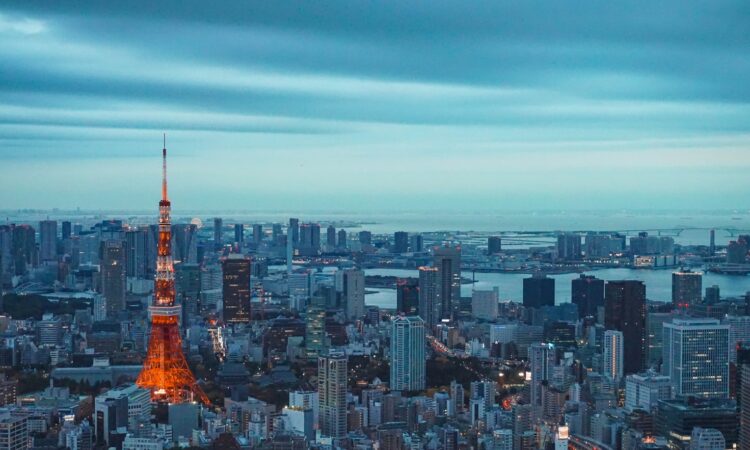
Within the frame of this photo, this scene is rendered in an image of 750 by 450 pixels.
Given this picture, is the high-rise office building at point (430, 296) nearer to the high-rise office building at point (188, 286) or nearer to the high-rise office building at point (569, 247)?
the high-rise office building at point (188, 286)

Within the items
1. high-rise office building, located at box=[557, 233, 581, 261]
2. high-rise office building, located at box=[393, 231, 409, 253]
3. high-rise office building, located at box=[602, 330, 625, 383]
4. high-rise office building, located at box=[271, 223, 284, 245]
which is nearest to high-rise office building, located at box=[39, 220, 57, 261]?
high-rise office building, located at box=[271, 223, 284, 245]

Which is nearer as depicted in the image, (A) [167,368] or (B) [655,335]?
(A) [167,368]

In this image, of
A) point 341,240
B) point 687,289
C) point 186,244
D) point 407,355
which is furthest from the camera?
point 341,240

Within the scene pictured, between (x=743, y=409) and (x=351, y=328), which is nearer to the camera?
(x=743, y=409)

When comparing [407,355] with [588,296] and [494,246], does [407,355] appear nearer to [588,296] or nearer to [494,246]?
[588,296]

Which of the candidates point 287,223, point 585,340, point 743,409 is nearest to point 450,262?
point 585,340

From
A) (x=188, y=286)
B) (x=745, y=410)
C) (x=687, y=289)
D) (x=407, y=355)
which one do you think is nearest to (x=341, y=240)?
(x=188, y=286)

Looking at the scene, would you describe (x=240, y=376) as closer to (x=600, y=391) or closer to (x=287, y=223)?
(x=600, y=391)
